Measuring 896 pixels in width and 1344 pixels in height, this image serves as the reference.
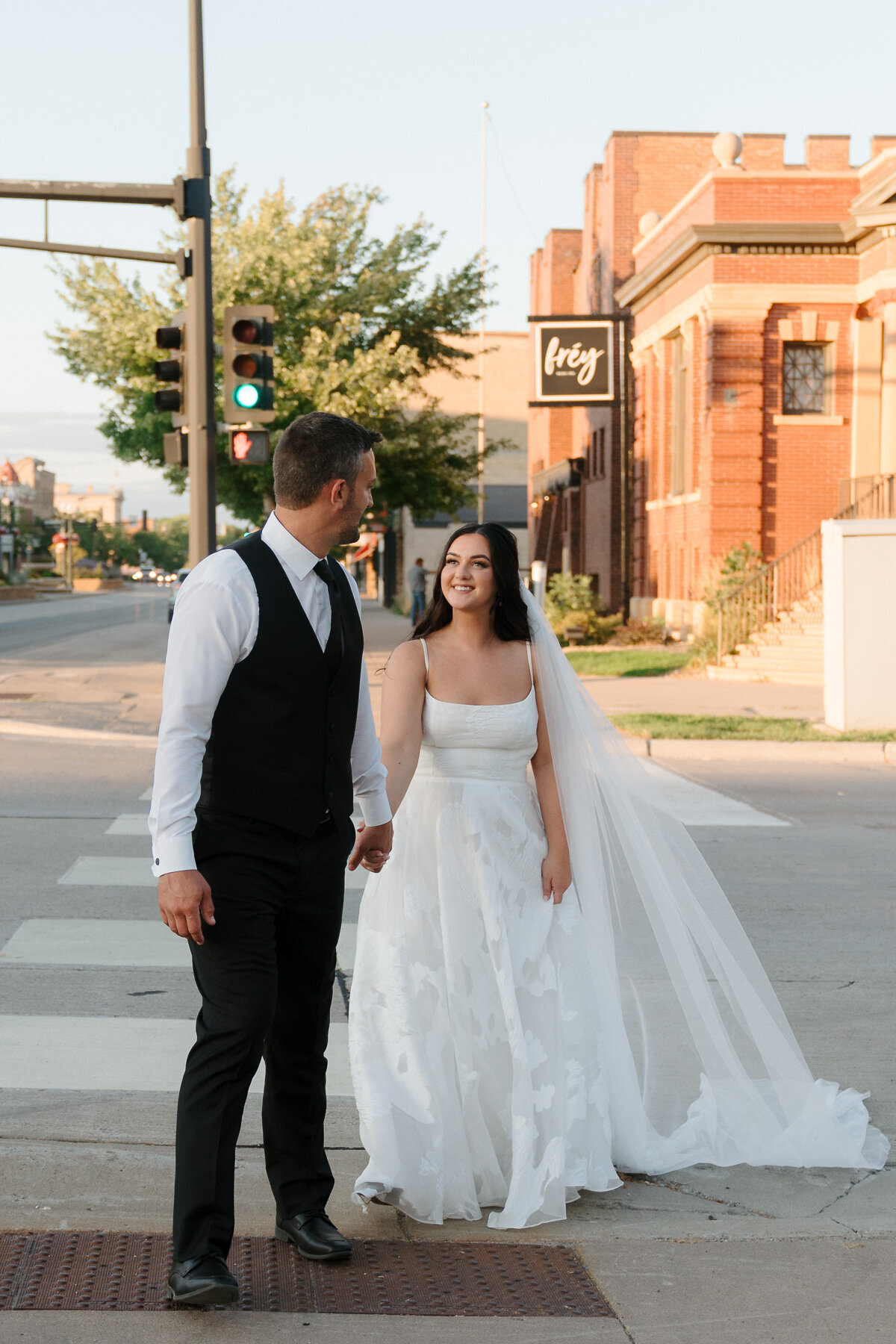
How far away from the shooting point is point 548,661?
4.12 metres

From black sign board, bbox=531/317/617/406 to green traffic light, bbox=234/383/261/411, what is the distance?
1560 cm

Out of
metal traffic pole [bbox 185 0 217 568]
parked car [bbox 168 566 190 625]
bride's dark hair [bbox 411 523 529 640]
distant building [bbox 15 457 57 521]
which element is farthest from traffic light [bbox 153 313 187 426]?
distant building [bbox 15 457 57 521]

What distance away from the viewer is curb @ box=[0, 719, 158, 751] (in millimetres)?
14789

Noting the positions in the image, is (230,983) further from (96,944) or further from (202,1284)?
(96,944)

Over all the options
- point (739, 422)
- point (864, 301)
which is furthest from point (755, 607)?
point (864, 301)

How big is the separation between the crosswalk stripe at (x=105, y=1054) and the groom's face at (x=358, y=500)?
7.43ft

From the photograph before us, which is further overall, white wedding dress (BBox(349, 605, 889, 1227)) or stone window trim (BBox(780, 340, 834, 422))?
stone window trim (BBox(780, 340, 834, 422))

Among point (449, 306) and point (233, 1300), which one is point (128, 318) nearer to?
point (449, 306)

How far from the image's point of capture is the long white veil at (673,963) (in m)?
4.10

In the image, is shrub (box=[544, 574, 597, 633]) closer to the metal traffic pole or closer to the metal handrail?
the metal handrail

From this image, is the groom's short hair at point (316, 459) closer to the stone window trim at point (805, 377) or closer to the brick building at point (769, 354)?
the brick building at point (769, 354)

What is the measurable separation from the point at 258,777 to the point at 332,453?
0.76m

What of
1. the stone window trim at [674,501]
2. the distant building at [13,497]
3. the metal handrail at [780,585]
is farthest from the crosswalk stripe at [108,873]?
the distant building at [13,497]

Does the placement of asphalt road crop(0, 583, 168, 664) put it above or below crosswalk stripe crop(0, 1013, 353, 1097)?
above
